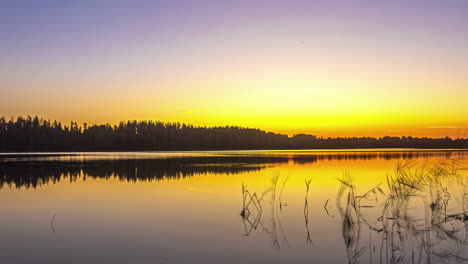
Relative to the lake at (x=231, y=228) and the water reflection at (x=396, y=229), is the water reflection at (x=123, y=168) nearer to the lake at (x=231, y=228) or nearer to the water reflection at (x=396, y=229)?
the water reflection at (x=396, y=229)

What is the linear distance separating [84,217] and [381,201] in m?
11.7

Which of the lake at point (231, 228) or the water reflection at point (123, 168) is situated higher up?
the water reflection at point (123, 168)

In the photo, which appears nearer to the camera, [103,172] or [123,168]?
[103,172]

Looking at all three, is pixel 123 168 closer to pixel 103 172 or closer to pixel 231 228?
pixel 103 172

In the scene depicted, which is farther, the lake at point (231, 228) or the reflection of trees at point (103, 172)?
the reflection of trees at point (103, 172)

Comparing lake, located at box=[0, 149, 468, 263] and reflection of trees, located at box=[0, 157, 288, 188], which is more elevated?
reflection of trees, located at box=[0, 157, 288, 188]

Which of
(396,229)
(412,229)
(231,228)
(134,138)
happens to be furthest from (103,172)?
(134,138)

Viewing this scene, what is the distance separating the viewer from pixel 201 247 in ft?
31.8

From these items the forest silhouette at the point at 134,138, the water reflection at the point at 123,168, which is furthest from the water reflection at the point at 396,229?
the forest silhouette at the point at 134,138

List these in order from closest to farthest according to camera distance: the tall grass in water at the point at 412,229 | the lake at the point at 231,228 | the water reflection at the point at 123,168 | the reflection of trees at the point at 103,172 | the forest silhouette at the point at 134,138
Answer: the tall grass in water at the point at 412,229 → the lake at the point at 231,228 → the reflection of trees at the point at 103,172 → the water reflection at the point at 123,168 → the forest silhouette at the point at 134,138

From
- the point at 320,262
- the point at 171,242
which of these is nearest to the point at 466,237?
the point at 320,262

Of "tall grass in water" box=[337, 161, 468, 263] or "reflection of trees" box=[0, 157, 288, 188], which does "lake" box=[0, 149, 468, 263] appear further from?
"reflection of trees" box=[0, 157, 288, 188]

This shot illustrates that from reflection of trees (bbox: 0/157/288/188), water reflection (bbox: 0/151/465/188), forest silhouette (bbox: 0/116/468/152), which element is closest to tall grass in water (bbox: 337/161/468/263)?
water reflection (bbox: 0/151/465/188)

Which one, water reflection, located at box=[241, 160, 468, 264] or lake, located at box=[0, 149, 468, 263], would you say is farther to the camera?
lake, located at box=[0, 149, 468, 263]
